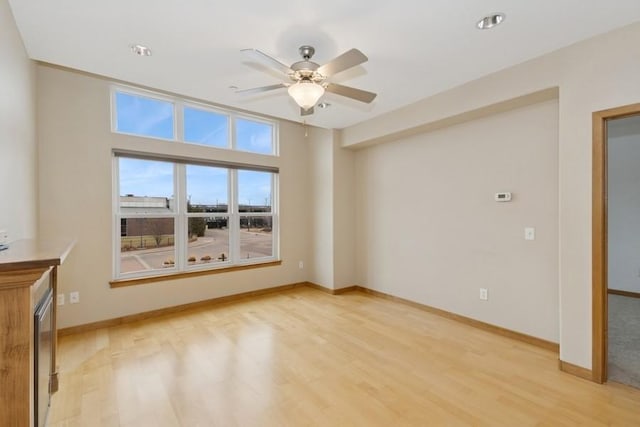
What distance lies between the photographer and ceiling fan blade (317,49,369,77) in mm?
2002

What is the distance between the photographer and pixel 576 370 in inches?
98.1

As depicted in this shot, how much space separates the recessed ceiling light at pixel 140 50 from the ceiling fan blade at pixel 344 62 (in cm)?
155


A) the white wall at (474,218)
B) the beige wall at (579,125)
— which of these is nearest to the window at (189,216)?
the white wall at (474,218)

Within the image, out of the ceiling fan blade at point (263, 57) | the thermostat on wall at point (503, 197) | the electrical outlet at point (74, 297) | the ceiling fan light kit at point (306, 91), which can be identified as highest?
the ceiling fan blade at point (263, 57)

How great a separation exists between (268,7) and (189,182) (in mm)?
2877

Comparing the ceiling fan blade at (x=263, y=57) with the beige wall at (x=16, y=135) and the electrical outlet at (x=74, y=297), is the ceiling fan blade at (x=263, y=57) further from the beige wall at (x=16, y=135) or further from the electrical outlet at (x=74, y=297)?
the electrical outlet at (x=74, y=297)

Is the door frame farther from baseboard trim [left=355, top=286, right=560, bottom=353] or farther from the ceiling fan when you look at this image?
the ceiling fan

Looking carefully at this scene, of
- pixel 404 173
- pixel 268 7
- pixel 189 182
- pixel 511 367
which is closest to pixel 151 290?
pixel 189 182

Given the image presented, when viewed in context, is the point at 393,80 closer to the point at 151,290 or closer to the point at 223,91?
the point at 223,91

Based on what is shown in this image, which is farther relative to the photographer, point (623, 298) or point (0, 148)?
point (623, 298)

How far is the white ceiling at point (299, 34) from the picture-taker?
206cm

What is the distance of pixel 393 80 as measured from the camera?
3.18 metres

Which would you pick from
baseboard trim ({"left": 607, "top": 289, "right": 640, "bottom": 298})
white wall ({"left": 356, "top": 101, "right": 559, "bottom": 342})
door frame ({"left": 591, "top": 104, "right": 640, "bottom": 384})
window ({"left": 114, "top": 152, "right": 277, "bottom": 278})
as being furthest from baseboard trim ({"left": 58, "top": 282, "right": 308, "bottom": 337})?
baseboard trim ({"left": 607, "top": 289, "right": 640, "bottom": 298})

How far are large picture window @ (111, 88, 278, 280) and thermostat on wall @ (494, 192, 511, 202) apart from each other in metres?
3.32
